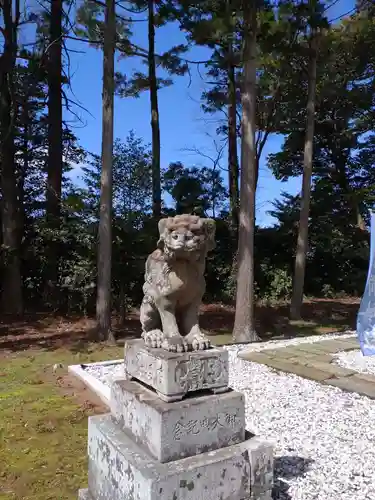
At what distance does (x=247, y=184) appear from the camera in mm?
7055

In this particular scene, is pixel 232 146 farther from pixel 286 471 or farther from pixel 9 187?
pixel 286 471

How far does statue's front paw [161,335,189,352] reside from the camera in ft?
7.61

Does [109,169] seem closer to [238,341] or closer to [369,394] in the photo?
[238,341]

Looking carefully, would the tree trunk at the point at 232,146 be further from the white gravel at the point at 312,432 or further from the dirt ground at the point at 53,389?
the white gravel at the point at 312,432

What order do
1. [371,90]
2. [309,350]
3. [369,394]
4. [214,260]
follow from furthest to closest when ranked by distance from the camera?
[371,90] → [214,260] → [309,350] → [369,394]

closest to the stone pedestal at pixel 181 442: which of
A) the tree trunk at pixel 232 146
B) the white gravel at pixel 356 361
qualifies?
the white gravel at pixel 356 361

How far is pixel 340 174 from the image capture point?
16578mm

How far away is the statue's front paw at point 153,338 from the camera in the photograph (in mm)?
2438

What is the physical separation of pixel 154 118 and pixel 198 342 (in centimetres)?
1065

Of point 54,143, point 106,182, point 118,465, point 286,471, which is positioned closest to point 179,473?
point 118,465

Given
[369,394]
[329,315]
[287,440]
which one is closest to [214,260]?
[329,315]

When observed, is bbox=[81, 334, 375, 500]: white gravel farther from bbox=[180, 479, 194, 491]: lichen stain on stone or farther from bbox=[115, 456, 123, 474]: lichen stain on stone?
bbox=[115, 456, 123, 474]: lichen stain on stone

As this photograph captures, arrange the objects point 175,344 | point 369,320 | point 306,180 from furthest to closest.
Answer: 1. point 306,180
2. point 369,320
3. point 175,344

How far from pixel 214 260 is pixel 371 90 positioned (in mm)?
8852
